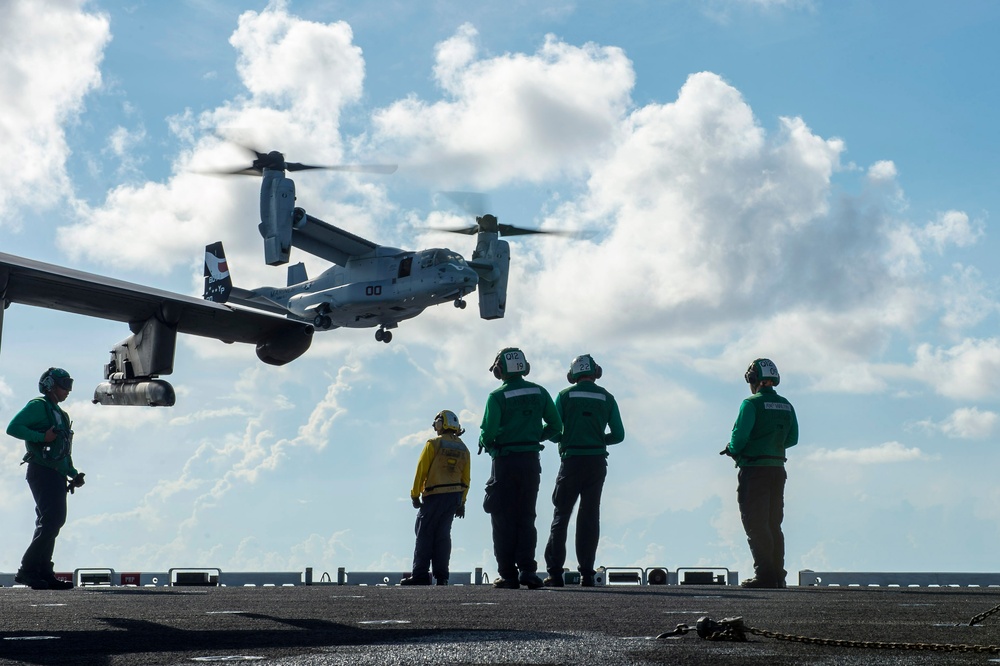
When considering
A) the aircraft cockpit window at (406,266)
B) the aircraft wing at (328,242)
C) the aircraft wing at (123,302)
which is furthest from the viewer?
the aircraft wing at (328,242)

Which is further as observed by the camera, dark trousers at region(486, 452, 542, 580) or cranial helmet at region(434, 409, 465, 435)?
cranial helmet at region(434, 409, 465, 435)

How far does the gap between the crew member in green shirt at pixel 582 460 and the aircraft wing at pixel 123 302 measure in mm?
3484

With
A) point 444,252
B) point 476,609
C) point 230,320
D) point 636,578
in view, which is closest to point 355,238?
point 444,252

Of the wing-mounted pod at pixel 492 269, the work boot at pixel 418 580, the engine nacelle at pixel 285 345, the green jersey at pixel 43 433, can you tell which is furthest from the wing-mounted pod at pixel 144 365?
the wing-mounted pod at pixel 492 269

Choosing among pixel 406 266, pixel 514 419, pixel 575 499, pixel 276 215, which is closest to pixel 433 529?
pixel 575 499

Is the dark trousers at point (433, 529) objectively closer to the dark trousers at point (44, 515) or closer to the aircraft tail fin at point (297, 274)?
the dark trousers at point (44, 515)

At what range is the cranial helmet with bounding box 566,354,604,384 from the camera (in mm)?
13086

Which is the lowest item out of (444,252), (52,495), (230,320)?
(52,495)

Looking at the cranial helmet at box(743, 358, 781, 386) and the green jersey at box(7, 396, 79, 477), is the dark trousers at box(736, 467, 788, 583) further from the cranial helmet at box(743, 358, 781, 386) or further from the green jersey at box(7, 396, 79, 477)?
the green jersey at box(7, 396, 79, 477)

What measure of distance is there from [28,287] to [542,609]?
5308mm

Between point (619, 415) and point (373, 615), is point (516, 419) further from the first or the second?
point (373, 615)

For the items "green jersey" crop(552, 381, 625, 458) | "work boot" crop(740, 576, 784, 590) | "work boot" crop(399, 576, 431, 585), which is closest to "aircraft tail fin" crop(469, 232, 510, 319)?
"work boot" crop(399, 576, 431, 585)

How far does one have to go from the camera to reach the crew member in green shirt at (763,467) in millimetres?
12828

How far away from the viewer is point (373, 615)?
7.26 meters
